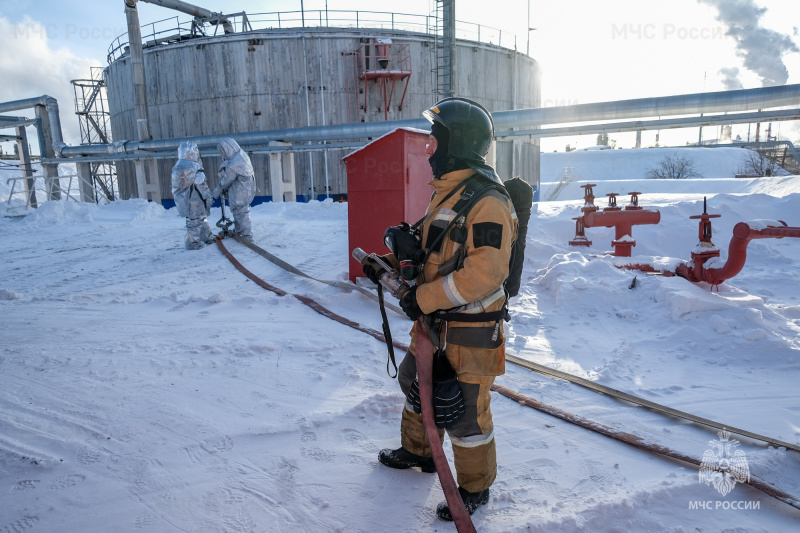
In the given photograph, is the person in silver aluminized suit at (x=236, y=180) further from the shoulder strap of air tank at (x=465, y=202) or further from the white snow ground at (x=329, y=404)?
the shoulder strap of air tank at (x=465, y=202)

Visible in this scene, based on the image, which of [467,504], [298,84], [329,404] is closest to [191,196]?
[329,404]

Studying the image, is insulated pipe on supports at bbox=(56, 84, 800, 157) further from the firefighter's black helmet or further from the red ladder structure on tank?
the firefighter's black helmet

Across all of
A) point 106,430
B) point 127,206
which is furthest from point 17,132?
point 106,430

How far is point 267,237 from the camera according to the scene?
934 centimetres

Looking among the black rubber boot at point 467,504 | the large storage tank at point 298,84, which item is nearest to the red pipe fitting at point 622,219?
the black rubber boot at point 467,504

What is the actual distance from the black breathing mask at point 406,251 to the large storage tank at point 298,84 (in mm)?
14865

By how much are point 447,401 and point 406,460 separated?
22.3 inches

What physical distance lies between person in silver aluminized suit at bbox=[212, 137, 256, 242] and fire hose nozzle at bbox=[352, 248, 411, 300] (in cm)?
681

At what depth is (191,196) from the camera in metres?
8.22

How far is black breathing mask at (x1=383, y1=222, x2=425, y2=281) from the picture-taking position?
2.18 meters

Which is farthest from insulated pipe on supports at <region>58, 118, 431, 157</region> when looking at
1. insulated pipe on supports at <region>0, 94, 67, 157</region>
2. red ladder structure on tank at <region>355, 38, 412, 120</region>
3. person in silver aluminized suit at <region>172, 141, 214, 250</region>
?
red ladder structure on tank at <region>355, 38, 412, 120</region>

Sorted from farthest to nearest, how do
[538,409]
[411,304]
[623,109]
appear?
1. [623,109]
2. [538,409]
3. [411,304]

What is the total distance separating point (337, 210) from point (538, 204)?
5.07 m

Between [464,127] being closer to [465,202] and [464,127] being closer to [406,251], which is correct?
[465,202]
